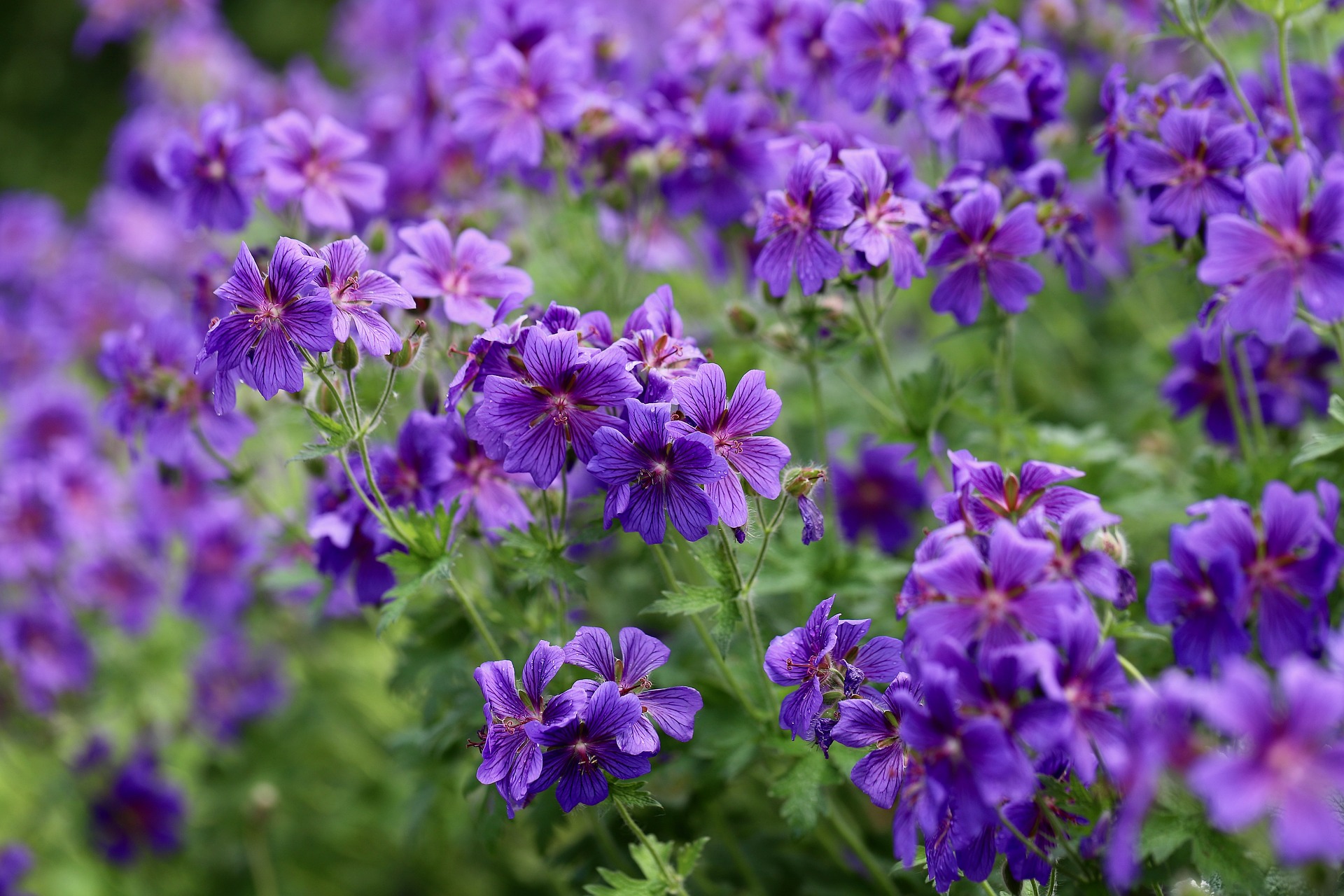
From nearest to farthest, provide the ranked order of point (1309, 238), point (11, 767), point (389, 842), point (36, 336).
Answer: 1. point (1309, 238)
2. point (389, 842)
3. point (11, 767)
4. point (36, 336)

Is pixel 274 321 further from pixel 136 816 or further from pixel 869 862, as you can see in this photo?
pixel 136 816

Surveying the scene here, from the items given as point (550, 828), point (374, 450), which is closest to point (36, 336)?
point (374, 450)

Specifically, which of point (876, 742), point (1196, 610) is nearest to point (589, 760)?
point (876, 742)

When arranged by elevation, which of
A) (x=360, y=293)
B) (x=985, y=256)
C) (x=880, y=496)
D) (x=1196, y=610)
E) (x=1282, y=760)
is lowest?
(x=880, y=496)

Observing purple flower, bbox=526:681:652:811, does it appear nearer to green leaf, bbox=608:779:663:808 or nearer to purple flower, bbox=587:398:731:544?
green leaf, bbox=608:779:663:808

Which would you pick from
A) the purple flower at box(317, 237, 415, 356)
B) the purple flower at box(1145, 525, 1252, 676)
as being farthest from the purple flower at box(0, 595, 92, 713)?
the purple flower at box(1145, 525, 1252, 676)

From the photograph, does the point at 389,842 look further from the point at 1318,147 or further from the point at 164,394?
the point at 1318,147

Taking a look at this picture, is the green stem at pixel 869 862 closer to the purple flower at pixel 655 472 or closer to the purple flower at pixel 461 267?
the purple flower at pixel 655 472
